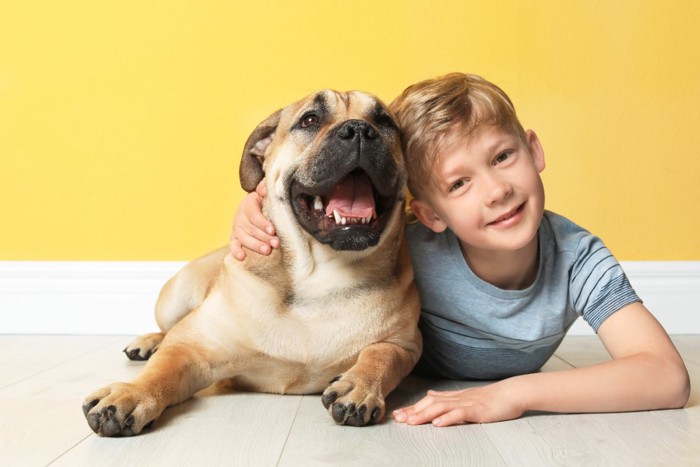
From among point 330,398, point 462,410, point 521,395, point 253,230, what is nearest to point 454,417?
point 462,410

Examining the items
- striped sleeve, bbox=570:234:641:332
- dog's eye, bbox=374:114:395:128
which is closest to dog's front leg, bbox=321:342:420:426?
striped sleeve, bbox=570:234:641:332

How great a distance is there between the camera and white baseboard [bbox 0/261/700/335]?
3.39 m

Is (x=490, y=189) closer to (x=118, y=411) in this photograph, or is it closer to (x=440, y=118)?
(x=440, y=118)

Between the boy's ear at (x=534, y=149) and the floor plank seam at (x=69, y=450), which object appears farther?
the boy's ear at (x=534, y=149)

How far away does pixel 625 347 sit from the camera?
1.84m

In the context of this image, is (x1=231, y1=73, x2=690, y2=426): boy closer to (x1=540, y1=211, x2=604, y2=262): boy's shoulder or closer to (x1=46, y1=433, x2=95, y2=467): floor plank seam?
(x1=540, y1=211, x2=604, y2=262): boy's shoulder

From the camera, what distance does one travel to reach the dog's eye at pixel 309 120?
207cm

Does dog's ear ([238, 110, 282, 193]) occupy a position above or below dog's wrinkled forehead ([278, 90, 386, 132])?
below

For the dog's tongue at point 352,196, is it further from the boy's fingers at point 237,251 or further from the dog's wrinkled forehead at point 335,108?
the boy's fingers at point 237,251

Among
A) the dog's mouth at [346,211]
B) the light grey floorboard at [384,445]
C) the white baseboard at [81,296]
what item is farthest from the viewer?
the white baseboard at [81,296]

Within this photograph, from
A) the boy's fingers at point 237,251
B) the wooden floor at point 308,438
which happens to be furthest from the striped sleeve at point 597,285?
the boy's fingers at point 237,251

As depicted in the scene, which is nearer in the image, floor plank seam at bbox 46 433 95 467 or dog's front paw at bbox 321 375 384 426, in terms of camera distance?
floor plank seam at bbox 46 433 95 467

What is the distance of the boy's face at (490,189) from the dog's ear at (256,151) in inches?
21.1

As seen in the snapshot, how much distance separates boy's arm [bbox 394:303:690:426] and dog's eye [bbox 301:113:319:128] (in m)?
0.80
